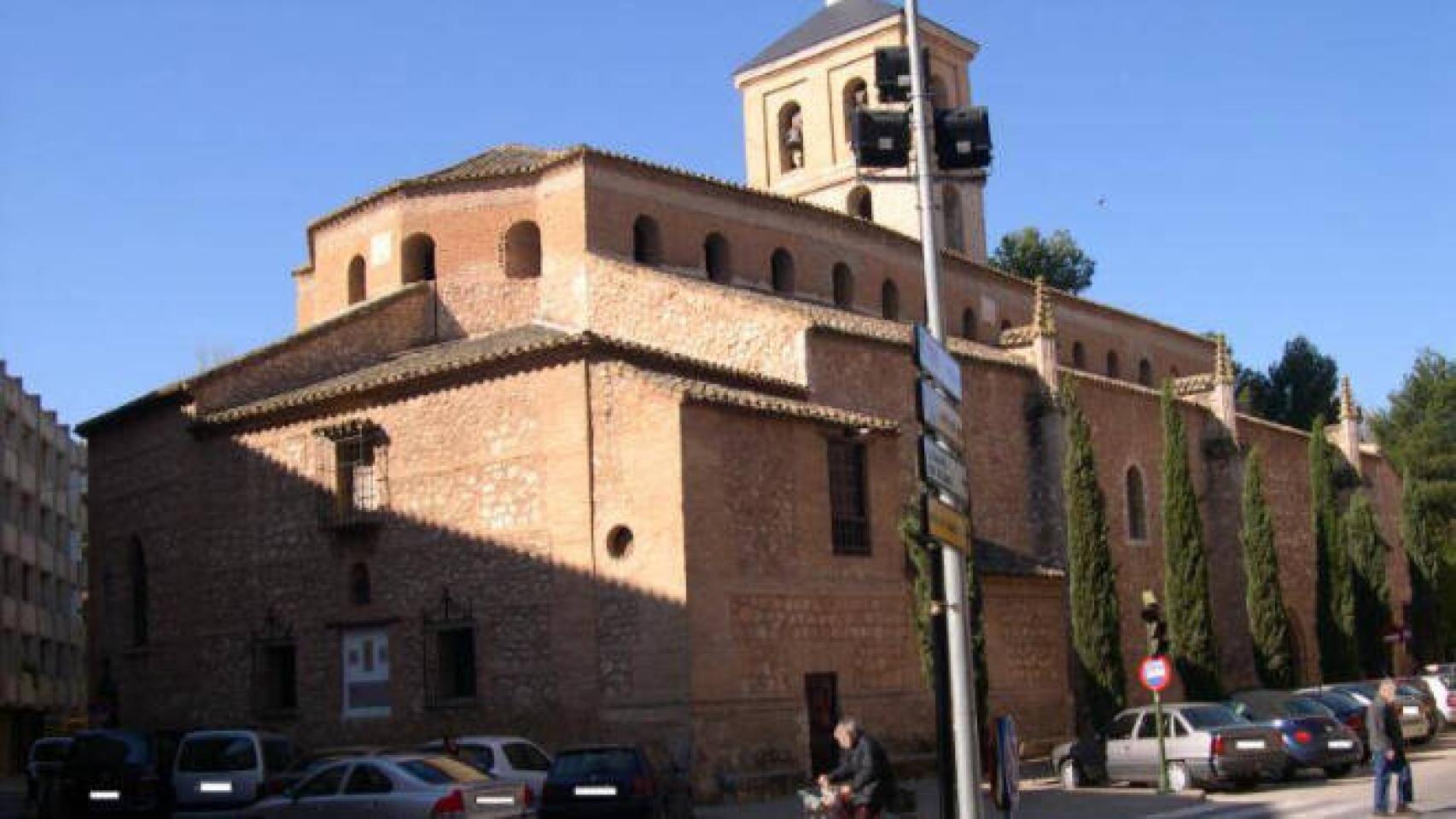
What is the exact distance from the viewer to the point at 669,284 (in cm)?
2814

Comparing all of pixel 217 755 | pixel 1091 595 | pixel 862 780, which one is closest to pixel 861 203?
pixel 1091 595

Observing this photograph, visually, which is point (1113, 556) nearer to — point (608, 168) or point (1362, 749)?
point (1362, 749)

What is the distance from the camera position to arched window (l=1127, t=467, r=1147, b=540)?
34.7 m

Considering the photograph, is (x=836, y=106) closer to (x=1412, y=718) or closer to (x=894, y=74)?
(x=1412, y=718)

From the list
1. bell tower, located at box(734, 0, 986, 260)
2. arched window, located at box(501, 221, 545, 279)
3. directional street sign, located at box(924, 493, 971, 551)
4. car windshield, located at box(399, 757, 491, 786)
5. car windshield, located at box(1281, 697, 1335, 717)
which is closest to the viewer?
directional street sign, located at box(924, 493, 971, 551)

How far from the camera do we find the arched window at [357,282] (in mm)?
33062

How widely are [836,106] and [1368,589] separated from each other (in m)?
18.8

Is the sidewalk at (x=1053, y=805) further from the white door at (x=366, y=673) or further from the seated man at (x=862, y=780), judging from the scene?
the white door at (x=366, y=673)

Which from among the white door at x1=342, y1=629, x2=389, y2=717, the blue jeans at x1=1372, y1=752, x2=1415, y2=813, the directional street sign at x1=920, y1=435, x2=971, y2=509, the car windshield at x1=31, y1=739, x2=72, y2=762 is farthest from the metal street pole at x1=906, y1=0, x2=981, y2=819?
the car windshield at x1=31, y1=739, x2=72, y2=762

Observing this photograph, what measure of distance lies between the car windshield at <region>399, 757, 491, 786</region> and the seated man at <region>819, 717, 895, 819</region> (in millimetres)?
4552

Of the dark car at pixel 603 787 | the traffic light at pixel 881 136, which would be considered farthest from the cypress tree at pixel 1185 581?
the traffic light at pixel 881 136

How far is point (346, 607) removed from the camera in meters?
26.0

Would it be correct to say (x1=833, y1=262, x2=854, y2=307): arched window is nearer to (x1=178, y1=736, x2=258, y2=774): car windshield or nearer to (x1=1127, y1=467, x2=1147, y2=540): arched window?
(x1=1127, y1=467, x2=1147, y2=540): arched window

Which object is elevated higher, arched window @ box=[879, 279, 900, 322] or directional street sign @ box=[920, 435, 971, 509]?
arched window @ box=[879, 279, 900, 322]
